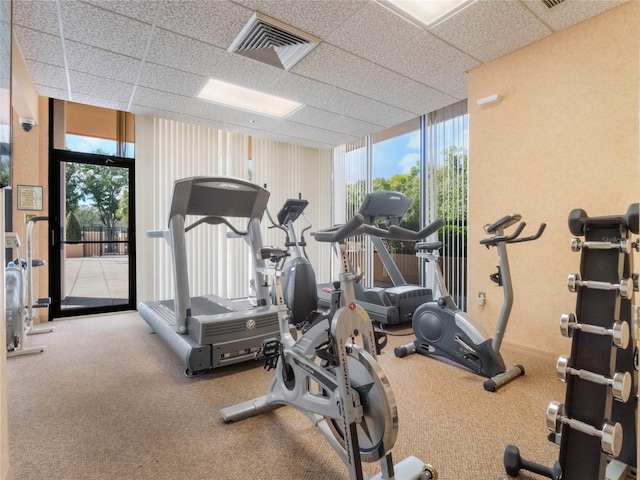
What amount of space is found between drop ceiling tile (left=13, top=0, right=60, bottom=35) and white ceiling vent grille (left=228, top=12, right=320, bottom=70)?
50.1 inches

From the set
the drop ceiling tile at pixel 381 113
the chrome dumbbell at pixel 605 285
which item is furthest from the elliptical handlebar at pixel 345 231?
the drop ceiling tile at pixel 381 113

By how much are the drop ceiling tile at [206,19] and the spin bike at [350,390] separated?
199 centimetres

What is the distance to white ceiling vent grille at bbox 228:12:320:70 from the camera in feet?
8.66

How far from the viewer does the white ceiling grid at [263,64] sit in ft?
8.09

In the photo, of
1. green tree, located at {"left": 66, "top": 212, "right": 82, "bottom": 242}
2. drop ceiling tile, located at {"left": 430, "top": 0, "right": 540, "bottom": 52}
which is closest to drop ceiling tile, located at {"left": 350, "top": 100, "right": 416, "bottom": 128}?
drop ceiling tile, located at {"left": 430, "top": 0, "right": 540, "bottom": 52}

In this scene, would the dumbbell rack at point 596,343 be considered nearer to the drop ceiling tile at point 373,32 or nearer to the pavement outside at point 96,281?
the drop ceiling tile at point 373,32

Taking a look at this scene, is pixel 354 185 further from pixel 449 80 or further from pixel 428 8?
pixel 428 8

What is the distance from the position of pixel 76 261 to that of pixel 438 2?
5012mm

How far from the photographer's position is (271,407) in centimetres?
208

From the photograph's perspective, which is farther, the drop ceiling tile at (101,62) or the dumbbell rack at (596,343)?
the drop ceiling tile at (101,62)

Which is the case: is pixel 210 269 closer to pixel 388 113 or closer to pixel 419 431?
pixel 388 113

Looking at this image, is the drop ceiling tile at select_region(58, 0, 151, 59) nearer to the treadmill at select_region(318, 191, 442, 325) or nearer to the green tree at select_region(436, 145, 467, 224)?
the treadmill at select_region(318, 191, 442, 325)

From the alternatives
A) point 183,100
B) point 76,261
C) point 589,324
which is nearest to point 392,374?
point 589,324

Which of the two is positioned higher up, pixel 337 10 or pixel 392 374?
pixel 337 10
